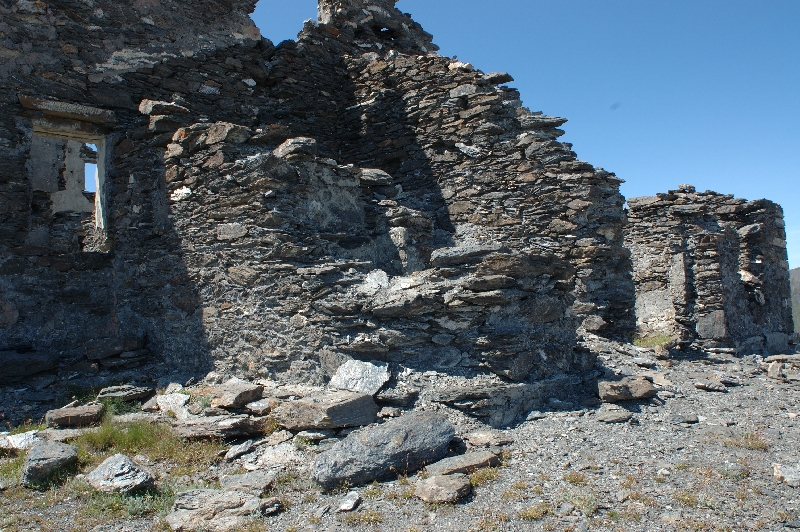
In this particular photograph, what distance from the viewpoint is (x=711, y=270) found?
33.8 feet

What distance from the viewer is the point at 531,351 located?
5.15 m

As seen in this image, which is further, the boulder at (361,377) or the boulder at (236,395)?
the boulder at (236,395)

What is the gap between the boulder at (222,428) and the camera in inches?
190

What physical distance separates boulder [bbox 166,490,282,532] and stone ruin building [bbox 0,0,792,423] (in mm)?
1586

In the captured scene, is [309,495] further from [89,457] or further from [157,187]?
[157,187]

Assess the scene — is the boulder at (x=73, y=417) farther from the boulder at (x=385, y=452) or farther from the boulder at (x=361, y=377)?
the boulder at (x=385, y=452)

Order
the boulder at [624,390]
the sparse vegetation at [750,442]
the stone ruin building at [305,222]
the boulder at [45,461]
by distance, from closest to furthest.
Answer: the boulder at [45,461] < the sparse vegetation at [750,442] < the boulder at [624,390] < the stone ruin building at [305,222]

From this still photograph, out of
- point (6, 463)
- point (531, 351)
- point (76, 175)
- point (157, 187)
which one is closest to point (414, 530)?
point (531, 351)

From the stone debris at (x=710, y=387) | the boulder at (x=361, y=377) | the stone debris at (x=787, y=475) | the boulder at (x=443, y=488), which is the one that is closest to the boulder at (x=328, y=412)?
the boulder at (x=361, y=377)

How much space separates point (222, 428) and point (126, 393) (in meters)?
1.76

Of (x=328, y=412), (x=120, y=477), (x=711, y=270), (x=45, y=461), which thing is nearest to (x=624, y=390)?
(x=328, y=412)

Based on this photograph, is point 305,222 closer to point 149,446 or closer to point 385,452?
point 149,446

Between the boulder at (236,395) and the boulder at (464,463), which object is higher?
the boulder at (236,395)

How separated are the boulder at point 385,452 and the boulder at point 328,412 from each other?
325 mm
